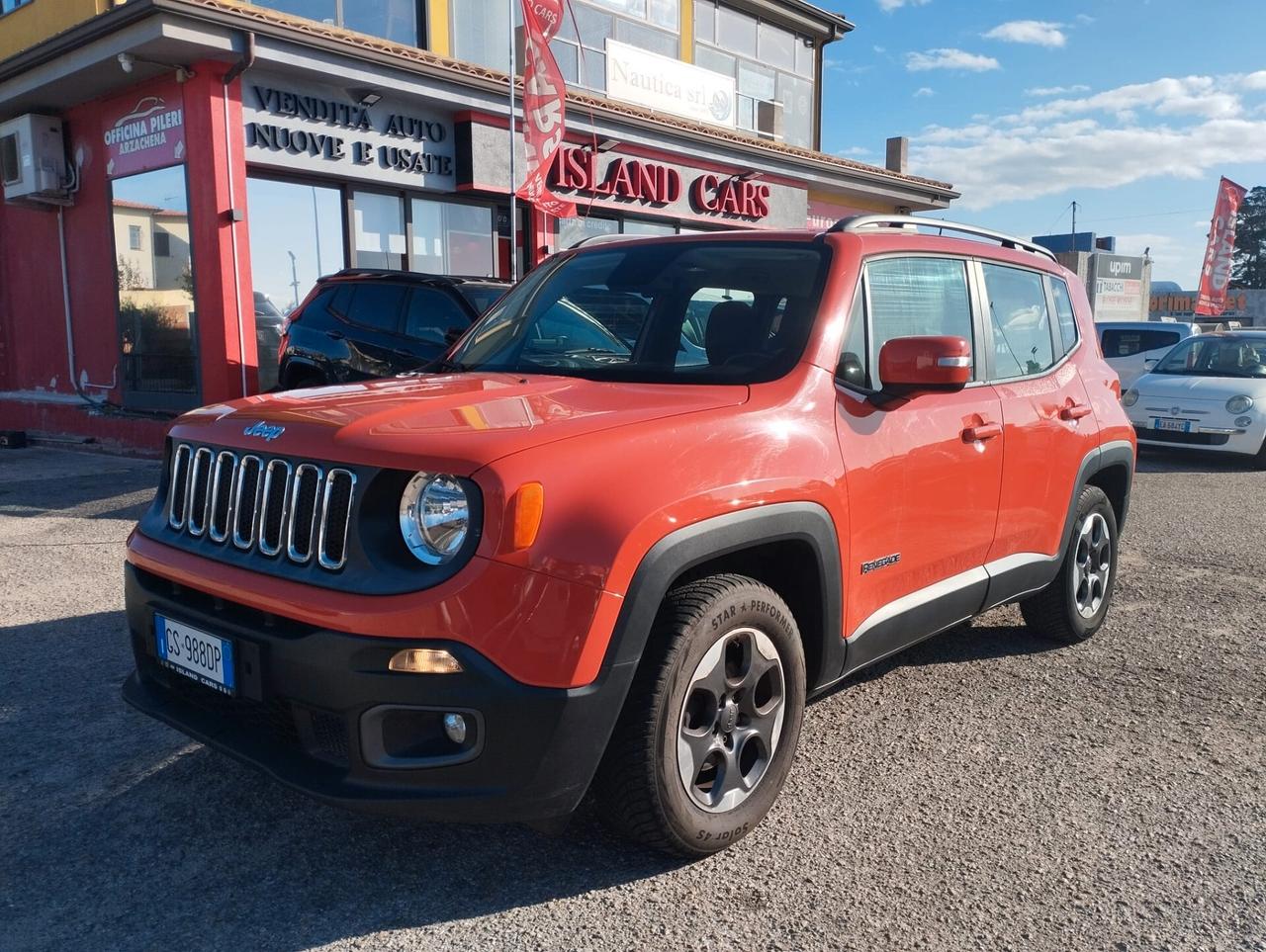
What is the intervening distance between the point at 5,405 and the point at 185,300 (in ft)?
13.6

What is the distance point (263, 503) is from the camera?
8.71 ft

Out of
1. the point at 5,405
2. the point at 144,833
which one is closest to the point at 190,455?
the point at 144,833

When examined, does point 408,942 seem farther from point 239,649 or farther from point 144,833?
point 144,833

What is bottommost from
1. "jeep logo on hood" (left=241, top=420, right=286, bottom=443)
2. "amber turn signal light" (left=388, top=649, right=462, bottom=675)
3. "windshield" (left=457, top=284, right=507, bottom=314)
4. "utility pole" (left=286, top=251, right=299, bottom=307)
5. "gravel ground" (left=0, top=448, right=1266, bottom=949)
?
"gravel ground" (left=0, top=448, right=1266, bottom=949)

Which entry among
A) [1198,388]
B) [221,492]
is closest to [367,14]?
[1198,388]

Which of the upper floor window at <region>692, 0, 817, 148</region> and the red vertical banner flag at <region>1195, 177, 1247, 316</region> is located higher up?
the upper floor window at <region>692, 0, 817, 148</region>

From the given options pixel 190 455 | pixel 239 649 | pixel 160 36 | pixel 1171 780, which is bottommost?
pixel 1171 780

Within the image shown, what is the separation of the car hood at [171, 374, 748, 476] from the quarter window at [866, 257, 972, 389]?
2.28 ft

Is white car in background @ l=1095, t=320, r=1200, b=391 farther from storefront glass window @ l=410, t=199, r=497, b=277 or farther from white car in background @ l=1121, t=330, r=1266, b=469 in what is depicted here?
storefront glass window @ l=410, t=199, r=497, b=277

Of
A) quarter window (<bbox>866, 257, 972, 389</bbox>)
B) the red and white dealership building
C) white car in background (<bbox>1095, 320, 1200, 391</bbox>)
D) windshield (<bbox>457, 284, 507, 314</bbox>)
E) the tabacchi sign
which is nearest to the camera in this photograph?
quarter window (<bbox>866, 257, 972, 389</bbox>)

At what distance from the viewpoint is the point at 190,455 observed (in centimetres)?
298

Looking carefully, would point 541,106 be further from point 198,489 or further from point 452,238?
point 198,489

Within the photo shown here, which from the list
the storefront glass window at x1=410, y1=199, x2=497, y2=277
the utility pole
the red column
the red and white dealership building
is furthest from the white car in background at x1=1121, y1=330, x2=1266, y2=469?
the red column

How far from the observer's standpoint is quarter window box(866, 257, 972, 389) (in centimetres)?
347
